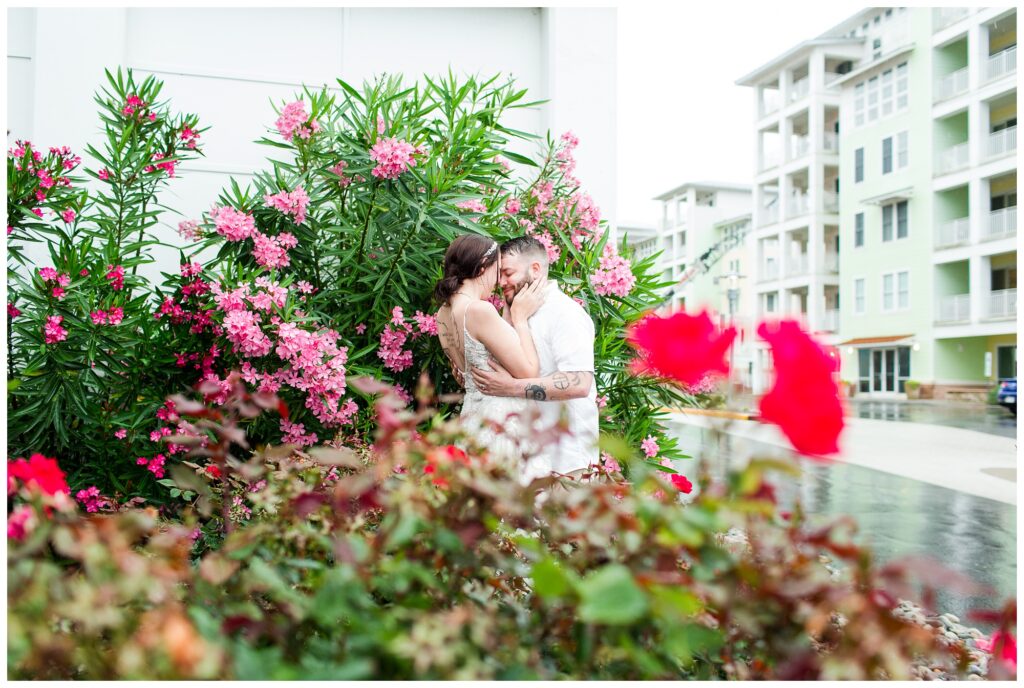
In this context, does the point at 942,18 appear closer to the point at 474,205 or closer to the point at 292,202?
the point at 474,205

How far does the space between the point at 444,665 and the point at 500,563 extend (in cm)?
21

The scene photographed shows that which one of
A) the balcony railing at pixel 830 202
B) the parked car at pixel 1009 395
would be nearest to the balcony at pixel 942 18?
the balcony railing at pixel 830 202

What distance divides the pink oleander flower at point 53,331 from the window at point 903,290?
27469mm

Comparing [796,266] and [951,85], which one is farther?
[796,266]

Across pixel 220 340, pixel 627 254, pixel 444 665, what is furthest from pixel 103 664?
pixel 627 254

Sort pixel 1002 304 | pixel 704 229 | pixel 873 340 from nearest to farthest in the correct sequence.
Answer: pixel 1002 304 → pixel 873 340 → pixel 704 229

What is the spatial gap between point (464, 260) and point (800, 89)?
33727 mm

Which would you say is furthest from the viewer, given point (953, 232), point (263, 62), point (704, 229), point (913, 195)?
point (704, 229)

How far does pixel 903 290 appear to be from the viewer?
81.9 feet

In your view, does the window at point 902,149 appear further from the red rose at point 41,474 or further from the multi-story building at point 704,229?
the red rose at point 41,474

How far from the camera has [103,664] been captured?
2.33 feet

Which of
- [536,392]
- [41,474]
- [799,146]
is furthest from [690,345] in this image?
[799,146]

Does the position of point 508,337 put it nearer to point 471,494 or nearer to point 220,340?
point 220,340

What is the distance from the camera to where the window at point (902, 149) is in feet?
81.3
